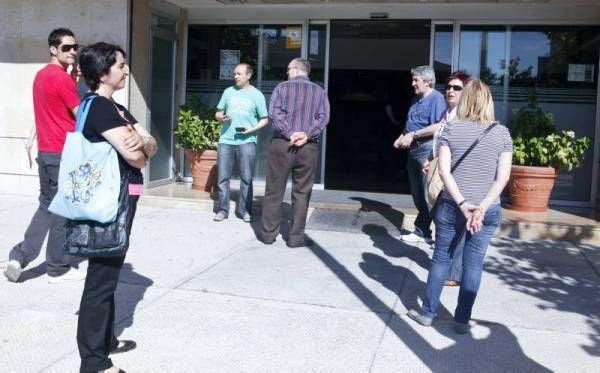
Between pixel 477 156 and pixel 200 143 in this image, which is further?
pixel 200 143

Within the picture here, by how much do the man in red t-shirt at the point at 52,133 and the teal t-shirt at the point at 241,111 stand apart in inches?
102

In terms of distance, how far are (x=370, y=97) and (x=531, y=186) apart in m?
5.66

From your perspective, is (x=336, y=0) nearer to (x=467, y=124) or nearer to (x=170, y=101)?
(x=170, y=101)

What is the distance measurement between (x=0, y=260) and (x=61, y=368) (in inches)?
106

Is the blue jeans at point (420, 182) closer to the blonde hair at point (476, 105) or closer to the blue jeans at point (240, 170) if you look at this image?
the blue jeans at point (240, 170)

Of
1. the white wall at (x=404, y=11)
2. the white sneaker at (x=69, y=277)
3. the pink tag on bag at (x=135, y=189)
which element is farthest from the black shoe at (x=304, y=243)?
the white wall at (x=404, y=11)

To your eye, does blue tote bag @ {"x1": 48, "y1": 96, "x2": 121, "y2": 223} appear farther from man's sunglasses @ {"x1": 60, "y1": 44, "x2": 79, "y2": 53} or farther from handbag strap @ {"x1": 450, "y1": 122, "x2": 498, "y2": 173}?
handbag strap @ {"x1": 450, "y1": 122, "x2": 498, "y2": 173}

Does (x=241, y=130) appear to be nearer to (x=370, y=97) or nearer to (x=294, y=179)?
(x=294, y=179)

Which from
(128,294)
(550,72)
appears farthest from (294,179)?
(550,72)

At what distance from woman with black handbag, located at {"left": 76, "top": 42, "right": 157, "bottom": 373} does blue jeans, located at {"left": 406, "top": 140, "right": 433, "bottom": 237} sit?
3.75m

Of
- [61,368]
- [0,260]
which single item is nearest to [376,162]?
[0,260]

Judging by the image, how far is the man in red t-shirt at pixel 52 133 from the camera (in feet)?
16.1

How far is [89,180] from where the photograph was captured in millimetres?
3283

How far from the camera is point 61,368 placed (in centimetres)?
364
